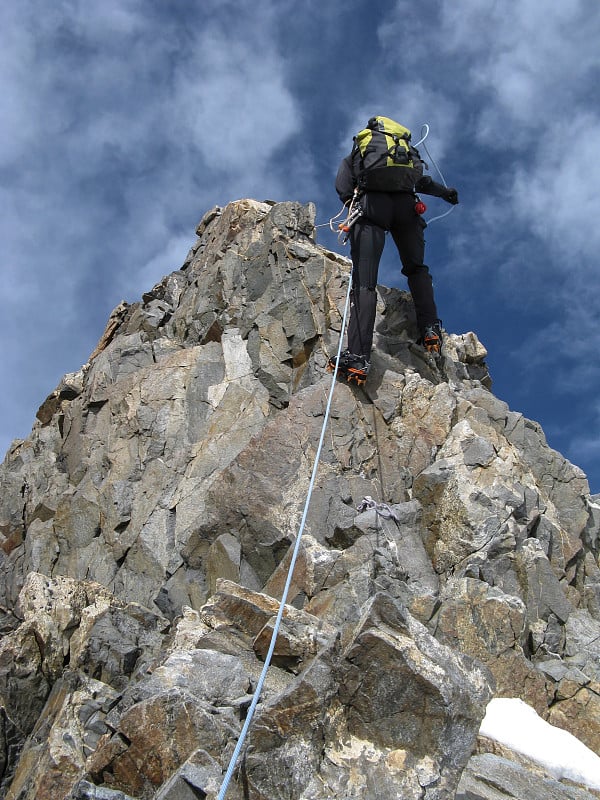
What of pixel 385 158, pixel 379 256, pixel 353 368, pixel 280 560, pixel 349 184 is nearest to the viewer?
pixel 280 560

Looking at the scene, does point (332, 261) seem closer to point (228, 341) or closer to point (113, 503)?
point (228, 341)

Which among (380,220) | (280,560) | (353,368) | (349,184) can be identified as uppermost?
(349,184)

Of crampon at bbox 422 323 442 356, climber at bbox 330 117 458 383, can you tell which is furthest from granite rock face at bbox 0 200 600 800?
climber at bbox 330 117 458 383

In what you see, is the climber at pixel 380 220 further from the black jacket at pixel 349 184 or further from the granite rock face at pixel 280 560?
the granite rock face at pixel 280 560

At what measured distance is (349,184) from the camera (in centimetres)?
1628

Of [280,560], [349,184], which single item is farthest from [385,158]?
[280,560]

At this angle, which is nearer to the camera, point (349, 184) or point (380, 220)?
point (380, 220)

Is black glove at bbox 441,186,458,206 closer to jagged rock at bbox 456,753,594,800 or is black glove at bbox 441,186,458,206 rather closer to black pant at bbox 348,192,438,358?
black pant at bbox 348,192,438,358

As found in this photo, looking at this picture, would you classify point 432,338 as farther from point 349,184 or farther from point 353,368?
point 349,184

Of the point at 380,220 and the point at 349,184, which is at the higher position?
the point at 349,184

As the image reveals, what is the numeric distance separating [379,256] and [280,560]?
23.4ft

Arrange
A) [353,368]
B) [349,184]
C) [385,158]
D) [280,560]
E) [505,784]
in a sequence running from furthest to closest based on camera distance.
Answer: [349,184]
[385,158]
[353,368]
[280,560]
[505,784]

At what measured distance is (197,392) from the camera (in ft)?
54.2

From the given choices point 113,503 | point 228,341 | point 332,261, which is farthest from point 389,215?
point 113,503
